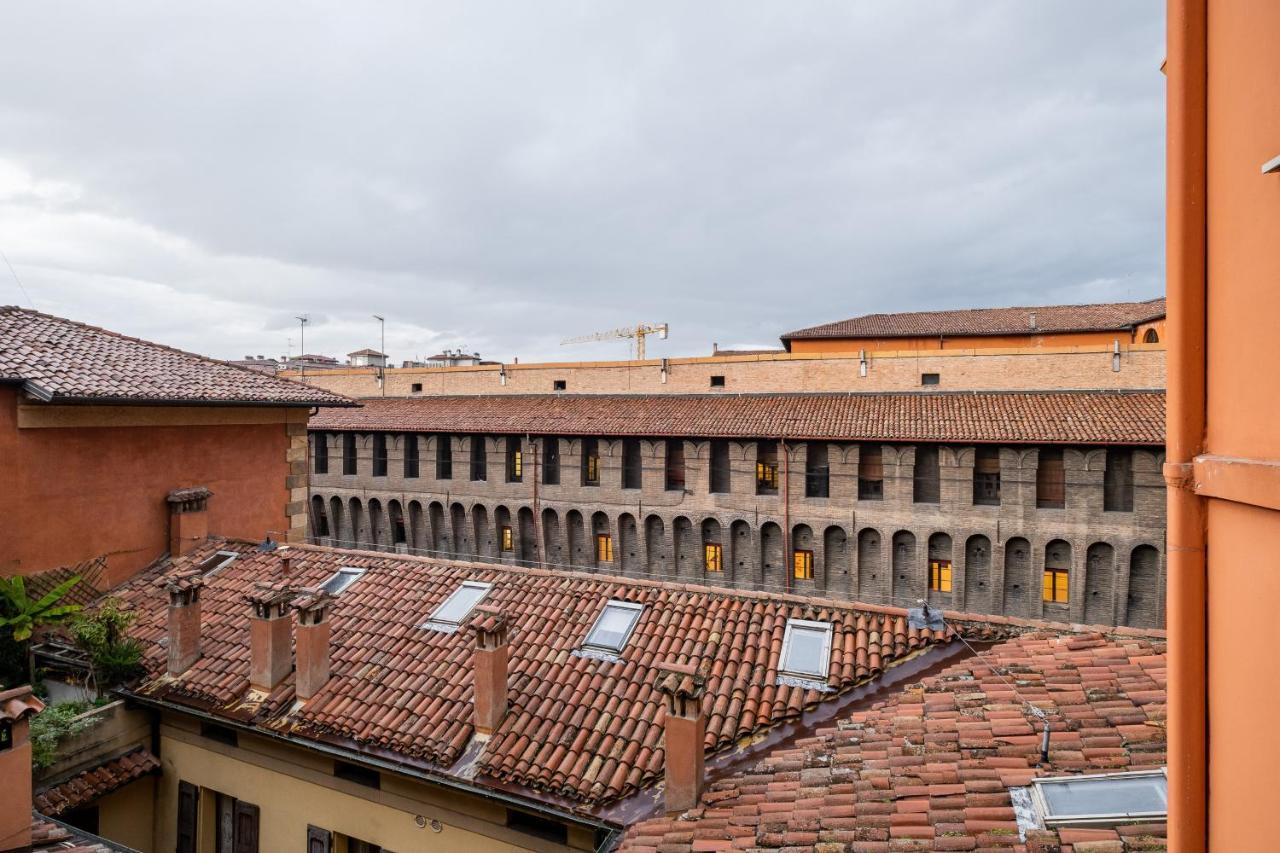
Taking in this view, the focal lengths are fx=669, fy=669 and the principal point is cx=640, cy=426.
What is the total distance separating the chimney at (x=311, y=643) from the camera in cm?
832

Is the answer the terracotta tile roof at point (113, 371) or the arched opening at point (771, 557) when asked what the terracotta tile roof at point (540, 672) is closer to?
the terracotta tile roof at point (113, 371)

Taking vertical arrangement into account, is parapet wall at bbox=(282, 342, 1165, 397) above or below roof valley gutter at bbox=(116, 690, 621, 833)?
above

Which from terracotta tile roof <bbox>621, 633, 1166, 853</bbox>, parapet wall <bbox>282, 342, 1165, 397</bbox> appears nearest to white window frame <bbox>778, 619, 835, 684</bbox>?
terracotta tile roof <bbox>621, 633, 1166, 853</bbox>

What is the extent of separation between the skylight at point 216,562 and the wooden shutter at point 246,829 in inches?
171

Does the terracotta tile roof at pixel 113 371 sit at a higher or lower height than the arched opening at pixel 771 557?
higher

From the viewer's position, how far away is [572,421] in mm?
25281

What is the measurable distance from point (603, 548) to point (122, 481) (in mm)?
16285

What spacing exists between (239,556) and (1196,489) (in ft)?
44.5

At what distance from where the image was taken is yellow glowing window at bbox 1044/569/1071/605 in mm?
19906

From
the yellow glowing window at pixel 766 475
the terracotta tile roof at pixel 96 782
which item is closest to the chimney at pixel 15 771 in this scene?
the terracotta tile roof at pixel 96 782

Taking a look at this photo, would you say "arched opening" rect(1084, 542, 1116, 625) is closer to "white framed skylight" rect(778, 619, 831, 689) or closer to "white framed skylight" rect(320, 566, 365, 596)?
"white framed skylight" rect(778, 619, 831, 689)

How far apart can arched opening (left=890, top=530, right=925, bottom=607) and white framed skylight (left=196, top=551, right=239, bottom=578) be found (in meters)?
18.1

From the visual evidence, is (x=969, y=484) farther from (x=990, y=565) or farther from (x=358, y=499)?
(x=358, y=499)

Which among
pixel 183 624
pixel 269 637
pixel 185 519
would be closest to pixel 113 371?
pixel 185 519
